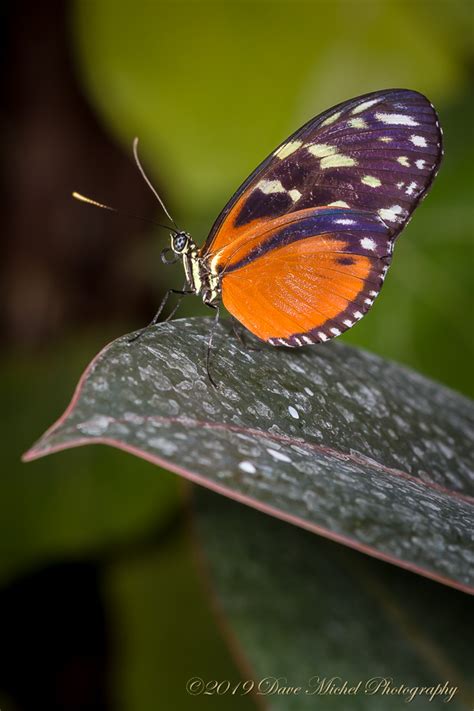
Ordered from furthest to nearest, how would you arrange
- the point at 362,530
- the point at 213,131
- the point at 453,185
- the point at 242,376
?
1. the point at 213,131
2. the point at 453,185
3. the point at 242,376
4. the point at 362,530

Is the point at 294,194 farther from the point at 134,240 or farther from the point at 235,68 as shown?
the point at 134,240

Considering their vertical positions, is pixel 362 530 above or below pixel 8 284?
above

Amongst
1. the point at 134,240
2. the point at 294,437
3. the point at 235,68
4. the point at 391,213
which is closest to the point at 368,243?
the point at 391,213

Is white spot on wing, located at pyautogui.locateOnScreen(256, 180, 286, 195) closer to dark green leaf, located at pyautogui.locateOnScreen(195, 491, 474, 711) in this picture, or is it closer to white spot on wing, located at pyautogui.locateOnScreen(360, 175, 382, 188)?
white spot on wing, located at pyautogui.locateOnScreen(360, 175, 382, 188)

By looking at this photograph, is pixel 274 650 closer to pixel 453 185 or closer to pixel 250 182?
pixel 250 182

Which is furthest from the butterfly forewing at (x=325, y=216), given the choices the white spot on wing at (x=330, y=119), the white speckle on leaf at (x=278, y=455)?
the white speckle on leaf at (x=278, y=455)

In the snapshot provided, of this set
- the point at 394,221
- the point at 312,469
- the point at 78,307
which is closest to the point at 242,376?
the point at 312,469

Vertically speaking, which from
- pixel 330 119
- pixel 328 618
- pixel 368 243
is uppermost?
pixel 330 119
